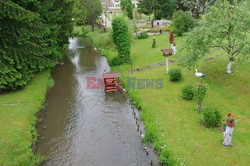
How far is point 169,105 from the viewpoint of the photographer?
2162 centimetres

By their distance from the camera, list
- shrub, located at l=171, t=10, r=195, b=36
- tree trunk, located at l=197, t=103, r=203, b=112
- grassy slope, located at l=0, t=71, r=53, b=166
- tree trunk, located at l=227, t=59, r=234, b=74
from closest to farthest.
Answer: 1. grassy slope, located at l=0, t=71, r=53, b=166
2. tree trunk, located at l=197, t=103, r=203, b=112
3. tree trunk, located at l=227, t=59, r=234, b=74
4. shrub, located at l=171, t=10, r=195, b=36

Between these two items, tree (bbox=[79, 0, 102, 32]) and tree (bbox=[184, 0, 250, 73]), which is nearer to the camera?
tree (bbox=[184, 0, 250, 73])

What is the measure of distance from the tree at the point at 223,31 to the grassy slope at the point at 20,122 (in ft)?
51.7

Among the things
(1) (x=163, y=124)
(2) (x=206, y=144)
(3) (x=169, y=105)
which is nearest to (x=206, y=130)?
(2) (x=206, y=144)

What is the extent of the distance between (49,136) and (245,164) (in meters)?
14.2

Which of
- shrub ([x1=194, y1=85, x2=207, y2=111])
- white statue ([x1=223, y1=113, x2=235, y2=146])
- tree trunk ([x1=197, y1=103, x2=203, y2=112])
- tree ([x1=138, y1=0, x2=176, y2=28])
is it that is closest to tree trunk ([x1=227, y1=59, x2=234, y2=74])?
shrub ([x1=194, y1=85, x2=207, y2=111])

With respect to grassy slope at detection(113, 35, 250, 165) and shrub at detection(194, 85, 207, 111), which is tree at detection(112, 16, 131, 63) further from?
shrub at detection(194, 85, 207, 111)

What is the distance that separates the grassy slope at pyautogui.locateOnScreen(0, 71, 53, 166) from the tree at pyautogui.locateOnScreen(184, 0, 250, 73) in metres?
15.8

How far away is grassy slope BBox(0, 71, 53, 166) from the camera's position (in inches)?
629

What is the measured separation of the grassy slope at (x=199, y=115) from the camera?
1497 cm

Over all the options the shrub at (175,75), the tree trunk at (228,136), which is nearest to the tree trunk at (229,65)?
the shrub at (175,75)

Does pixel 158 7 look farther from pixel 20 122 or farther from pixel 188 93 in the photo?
pixel 20 122

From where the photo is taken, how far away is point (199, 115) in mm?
19359

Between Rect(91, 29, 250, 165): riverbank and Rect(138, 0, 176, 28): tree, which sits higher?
Rect(138, 0, 176, 28): tree
